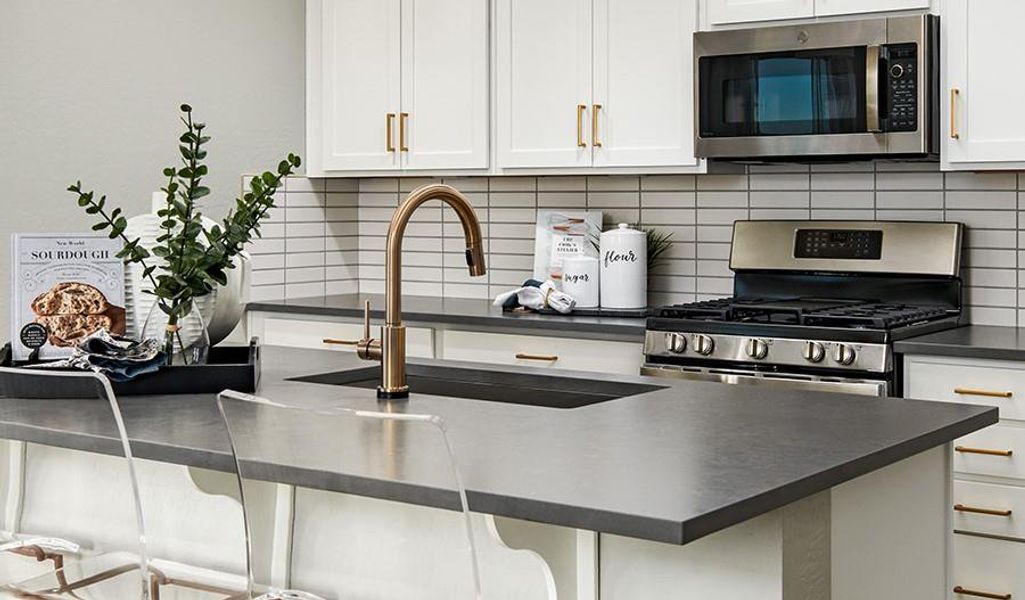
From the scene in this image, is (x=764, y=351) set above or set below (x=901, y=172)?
below

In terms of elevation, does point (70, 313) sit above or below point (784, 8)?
below

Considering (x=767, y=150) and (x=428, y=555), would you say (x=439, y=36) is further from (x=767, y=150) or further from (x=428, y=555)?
(x=428, y=555)

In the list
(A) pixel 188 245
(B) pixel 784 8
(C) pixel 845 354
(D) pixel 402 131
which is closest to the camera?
(A) pixel 188 245

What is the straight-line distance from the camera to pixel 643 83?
13.0 ft

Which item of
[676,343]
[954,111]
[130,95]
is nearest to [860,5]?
[954,111]

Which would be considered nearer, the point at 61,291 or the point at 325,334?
the point at 61,291

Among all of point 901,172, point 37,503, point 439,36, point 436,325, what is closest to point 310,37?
point 439,36

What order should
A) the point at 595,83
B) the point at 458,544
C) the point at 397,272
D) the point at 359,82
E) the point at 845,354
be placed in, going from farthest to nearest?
the point at 359,82 → the point at 595,83 → the point at 845,354 → the point at 397,272 → the point at 458,544

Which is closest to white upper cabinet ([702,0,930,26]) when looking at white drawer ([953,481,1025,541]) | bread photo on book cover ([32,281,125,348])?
white drawer ([953,481,1025,541])

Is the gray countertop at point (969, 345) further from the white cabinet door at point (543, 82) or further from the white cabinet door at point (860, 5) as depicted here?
the white cabinet door at point (543, 82)

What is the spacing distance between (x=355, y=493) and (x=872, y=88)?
234cm

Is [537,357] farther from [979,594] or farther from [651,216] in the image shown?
[979,594]

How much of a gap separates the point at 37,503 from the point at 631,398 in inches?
40.3

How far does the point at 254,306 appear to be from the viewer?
464 cm
